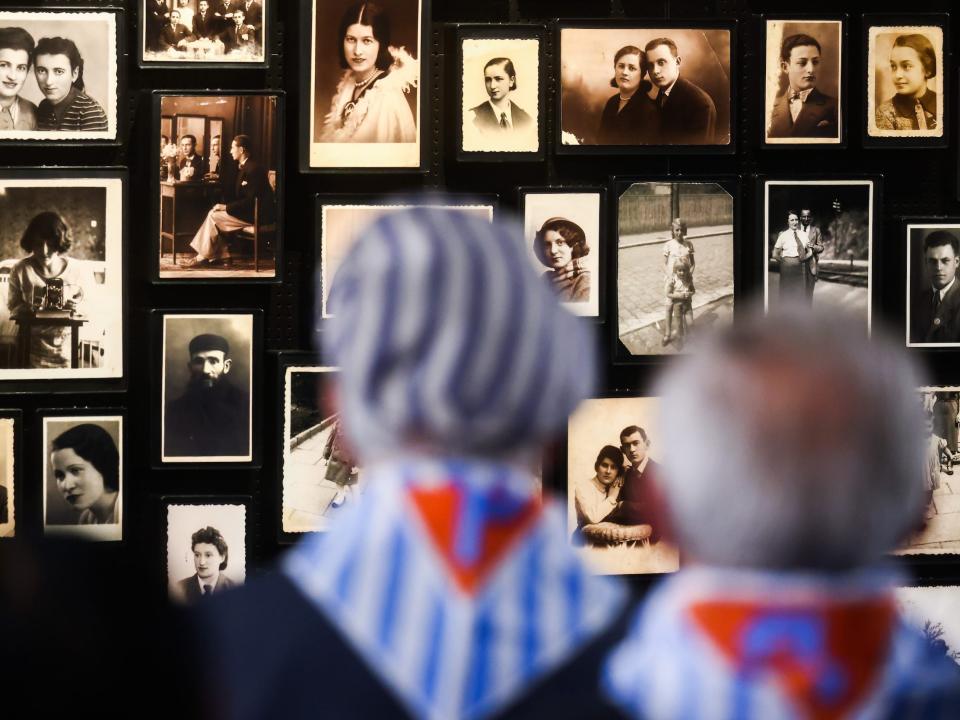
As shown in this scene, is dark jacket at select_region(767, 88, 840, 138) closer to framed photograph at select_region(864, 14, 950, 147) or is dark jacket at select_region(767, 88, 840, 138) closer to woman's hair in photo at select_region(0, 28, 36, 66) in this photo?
framed photograph at select_region(864, 14, 950, 147)

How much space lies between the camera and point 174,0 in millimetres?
2764

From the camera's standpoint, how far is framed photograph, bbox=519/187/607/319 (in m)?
2.84

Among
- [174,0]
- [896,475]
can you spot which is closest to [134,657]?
[896,475]

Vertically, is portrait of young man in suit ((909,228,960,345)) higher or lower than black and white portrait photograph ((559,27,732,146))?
lower

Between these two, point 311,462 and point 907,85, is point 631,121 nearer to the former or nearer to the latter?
point 907,85

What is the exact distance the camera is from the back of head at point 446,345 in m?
1.09

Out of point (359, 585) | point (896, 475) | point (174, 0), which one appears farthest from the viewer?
point (174, 0)

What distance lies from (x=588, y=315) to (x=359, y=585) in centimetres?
183

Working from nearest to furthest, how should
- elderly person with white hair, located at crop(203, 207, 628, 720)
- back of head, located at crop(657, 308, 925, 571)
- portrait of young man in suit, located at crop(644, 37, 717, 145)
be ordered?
back of head, located at crop(657, 308, 925, 571), elderly person with white hair, located at crop(203, 207, 628, 720), portrait of young man in suit, located at crop(644, 37, 717, 145)

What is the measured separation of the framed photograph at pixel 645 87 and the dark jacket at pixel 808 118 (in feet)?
0.39

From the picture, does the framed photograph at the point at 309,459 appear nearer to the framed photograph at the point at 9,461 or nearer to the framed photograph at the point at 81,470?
the framed photograph at the point at 81,470

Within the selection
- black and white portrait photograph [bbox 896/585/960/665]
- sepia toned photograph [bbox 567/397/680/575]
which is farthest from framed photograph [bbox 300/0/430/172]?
black and white portrait photograph [bbox 896/585/960/665]

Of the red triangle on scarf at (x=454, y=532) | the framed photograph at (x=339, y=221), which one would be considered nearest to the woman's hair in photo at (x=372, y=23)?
the framed photograph at (x=339, y=221)

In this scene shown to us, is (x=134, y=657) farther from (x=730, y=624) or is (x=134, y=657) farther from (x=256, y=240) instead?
(x=256, y=240)
